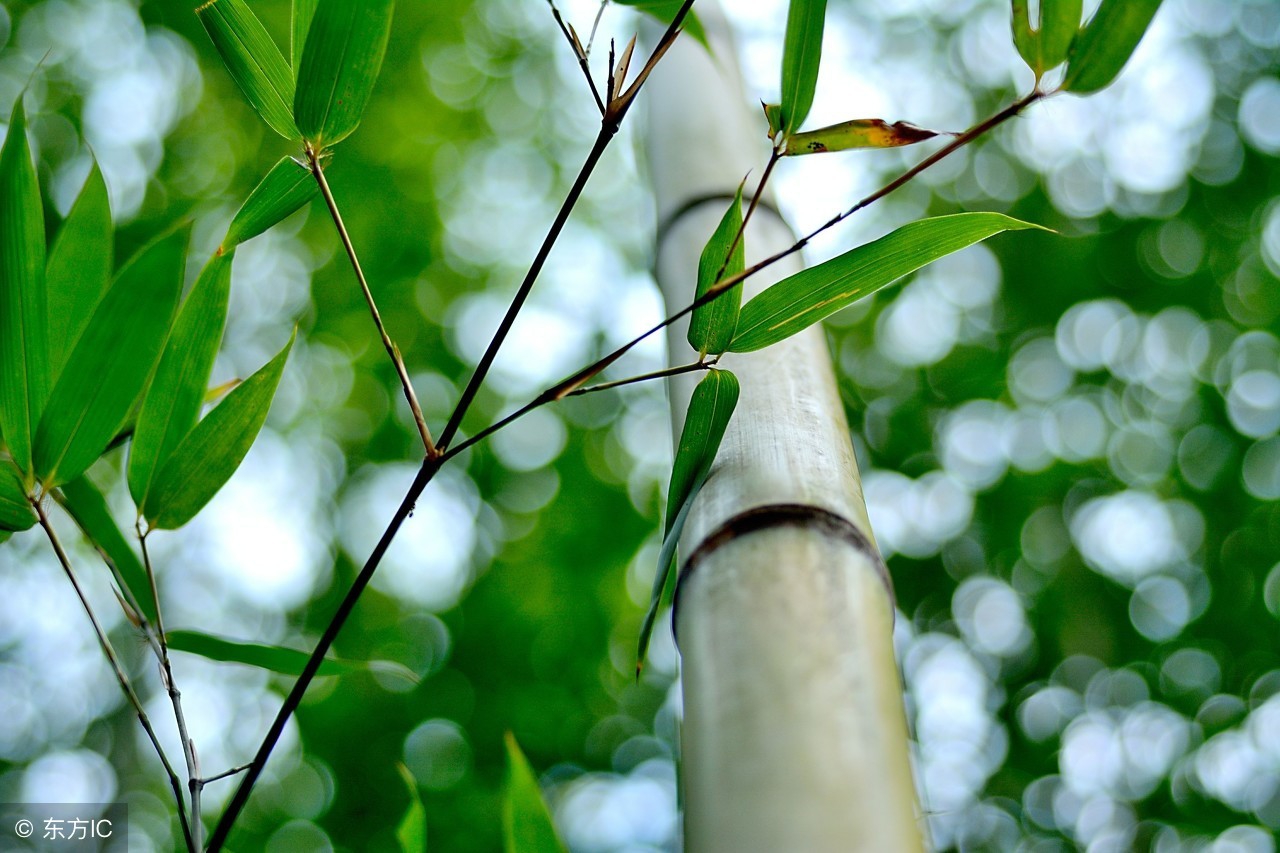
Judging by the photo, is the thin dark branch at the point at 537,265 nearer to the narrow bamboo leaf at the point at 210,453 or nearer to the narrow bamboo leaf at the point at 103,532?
the narrow bamboo leaf at the point at 210,453

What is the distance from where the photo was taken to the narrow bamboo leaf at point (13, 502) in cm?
55

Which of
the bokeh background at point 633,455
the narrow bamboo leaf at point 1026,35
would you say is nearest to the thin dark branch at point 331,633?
the narrow bamboo leaf at point 1026,35

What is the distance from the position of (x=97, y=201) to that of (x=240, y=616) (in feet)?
9.12

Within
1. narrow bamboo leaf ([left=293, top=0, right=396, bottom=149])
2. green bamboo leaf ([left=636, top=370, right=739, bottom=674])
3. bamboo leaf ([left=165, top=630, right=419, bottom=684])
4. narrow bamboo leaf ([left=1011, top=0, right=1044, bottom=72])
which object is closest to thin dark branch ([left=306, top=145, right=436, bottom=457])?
narrow bamboo leaf ([left=293, top=0, right=396, bottom=149])

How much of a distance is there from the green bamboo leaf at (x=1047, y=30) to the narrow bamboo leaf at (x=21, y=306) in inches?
24.3

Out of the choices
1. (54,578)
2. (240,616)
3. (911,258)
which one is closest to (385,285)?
(240,616)

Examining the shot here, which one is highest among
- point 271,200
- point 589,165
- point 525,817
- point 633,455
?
point 633,455

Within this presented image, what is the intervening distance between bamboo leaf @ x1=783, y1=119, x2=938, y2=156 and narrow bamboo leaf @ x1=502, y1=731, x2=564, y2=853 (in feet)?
1.58

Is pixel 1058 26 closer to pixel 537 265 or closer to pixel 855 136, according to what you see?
pixel 855 136

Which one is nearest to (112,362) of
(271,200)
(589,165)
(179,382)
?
(179,382)

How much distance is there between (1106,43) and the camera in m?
0.40

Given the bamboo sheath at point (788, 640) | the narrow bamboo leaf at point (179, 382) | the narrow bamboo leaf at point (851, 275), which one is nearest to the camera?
the bamboo sheath at point (788, 640)

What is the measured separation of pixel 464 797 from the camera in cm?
273

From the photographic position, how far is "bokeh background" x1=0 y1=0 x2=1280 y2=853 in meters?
2.78
